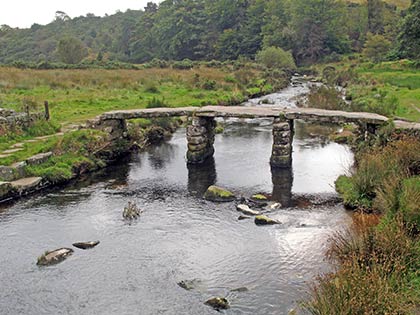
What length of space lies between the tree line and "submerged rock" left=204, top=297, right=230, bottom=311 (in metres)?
61.6

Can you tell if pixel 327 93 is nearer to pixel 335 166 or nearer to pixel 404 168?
pixel 335 166

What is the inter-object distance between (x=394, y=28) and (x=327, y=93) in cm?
5489

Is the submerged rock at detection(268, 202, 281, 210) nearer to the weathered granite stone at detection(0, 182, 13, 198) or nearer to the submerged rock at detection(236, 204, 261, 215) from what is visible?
the submerged rock at detection(236, 204, 261, 215)

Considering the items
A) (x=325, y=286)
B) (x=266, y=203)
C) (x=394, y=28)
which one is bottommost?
(x=266, y=203)

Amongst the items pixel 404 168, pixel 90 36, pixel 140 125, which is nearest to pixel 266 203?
pixel 404 168

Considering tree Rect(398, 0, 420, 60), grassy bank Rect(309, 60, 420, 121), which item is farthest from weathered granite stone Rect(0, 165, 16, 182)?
tree Rect(398, 0, 420, 60)

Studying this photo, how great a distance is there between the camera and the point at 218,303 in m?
9.27

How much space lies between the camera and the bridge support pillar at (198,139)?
782 inches

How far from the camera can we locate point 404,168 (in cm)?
1299

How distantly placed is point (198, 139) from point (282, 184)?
4.61 metres

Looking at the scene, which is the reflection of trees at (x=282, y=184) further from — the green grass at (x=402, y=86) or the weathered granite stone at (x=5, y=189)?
the weathered granite stone at (x=5, y=189)

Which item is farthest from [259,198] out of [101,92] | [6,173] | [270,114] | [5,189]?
[101,92]

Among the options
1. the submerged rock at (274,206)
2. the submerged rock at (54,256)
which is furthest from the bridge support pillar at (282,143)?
the submerged rock at (54,256)

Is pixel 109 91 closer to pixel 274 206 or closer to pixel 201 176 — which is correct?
pixel 201 176
